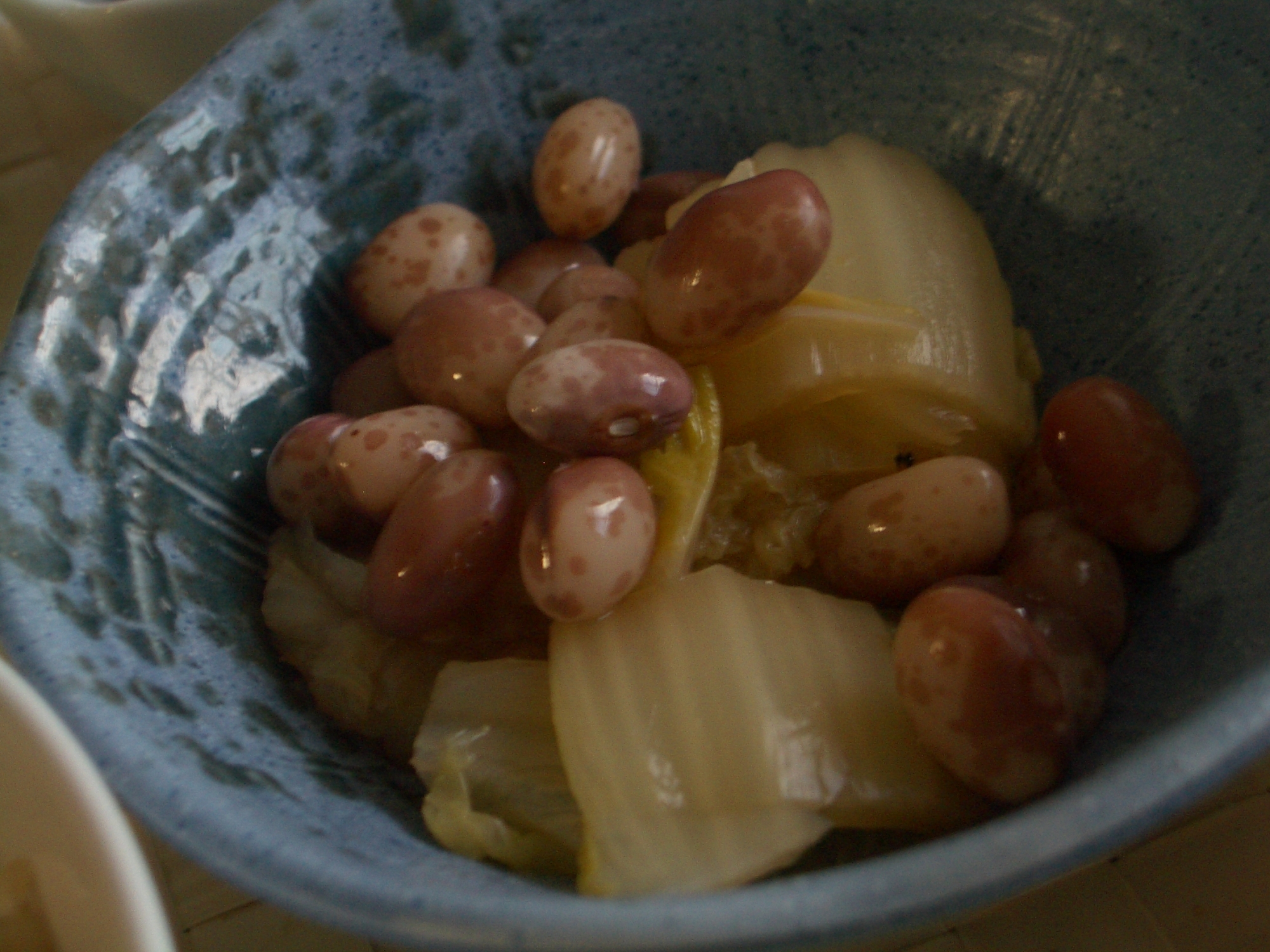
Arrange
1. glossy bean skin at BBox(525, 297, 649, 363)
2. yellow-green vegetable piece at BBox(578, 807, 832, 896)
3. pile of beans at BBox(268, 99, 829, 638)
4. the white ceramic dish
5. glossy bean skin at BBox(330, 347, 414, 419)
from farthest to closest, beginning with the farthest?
1. glossy bean skin at BBox(330, 347, 414, 419)
2. glossy bean skin at BBox(525, 297, 649, 363)
3. pile of beans at BBox(268, 99, 829, 638)
4. yellow-green vegetable piece at BBox(578, 807, 832, 896)
5. the white ceramic dish

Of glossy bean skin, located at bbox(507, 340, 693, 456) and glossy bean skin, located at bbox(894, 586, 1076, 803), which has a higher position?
glossy bean skin, located at bbox(507, 340, 693, 456)

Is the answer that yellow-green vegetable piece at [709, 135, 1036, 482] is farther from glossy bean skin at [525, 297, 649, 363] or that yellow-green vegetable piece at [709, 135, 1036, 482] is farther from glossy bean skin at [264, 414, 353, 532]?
glossy bean skin at [264, 414, 353, 532]

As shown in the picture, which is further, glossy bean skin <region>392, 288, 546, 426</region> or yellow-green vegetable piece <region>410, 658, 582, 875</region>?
glossy bean skin <region>392, 288, 546, 426</region>

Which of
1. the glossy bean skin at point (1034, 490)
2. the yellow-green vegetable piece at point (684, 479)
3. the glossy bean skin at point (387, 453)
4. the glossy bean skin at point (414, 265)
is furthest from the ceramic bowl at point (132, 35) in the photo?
the glossy bean skin at point (1034, 490)

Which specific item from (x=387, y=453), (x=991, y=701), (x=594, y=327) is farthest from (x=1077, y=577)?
(x=387, y=453)

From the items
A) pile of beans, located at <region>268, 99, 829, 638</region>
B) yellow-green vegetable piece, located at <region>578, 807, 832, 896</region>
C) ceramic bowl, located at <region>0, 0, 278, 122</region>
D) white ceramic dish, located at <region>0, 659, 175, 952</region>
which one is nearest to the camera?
white ceramic dish, located at <region>0, 659, 175, 952</region>

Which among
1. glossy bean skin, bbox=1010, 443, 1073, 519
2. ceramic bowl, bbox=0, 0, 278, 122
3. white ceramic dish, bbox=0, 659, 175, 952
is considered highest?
ceramic bowl, bbox=0, 0, 278, 122

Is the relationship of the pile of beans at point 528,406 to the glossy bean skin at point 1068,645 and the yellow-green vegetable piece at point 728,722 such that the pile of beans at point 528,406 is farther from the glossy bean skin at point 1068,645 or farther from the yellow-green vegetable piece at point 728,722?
the glossy bean skin at point 1068,645

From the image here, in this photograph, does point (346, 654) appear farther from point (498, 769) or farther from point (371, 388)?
point (371, 388)

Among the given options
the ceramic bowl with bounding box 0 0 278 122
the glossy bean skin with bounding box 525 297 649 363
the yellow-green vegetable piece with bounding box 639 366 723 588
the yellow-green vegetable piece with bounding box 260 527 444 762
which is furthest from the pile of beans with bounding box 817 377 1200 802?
the ceramic bowl with bounding box 0 0 278 122
